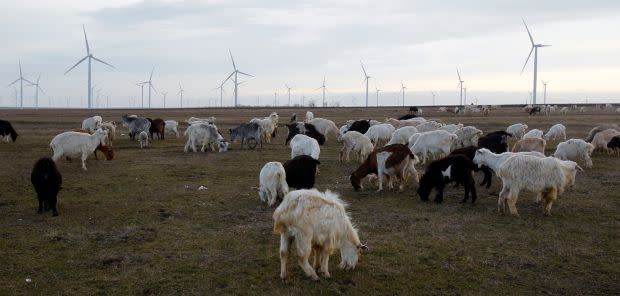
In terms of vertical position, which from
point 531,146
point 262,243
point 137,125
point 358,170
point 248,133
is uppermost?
point 137,125

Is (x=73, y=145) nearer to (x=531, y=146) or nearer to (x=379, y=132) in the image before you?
(x=379, y=132)

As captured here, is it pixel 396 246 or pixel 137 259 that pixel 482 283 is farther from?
pixel 137 259

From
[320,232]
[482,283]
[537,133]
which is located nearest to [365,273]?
[320,232]

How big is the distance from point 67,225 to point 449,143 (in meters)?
12.5

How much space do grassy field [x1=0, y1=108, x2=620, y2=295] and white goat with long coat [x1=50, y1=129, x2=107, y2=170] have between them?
2071 mm

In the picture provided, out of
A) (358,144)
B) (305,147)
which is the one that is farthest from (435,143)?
(305,147)

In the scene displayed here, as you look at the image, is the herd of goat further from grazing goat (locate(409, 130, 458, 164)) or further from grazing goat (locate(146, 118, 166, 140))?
grazing goat (locate(146, 118, 166, 140))

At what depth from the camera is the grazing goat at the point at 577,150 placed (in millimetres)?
17297

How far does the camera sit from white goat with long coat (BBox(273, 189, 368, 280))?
6852 millimetres

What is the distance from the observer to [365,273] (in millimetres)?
7469

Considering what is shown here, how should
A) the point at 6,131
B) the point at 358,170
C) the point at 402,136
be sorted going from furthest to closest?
the point at 6,131
the point at 402,136
the point at 358,170

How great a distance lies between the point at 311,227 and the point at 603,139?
18607 mm

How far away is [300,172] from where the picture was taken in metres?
12.5

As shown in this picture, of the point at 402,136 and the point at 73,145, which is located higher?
the point at 402,136
